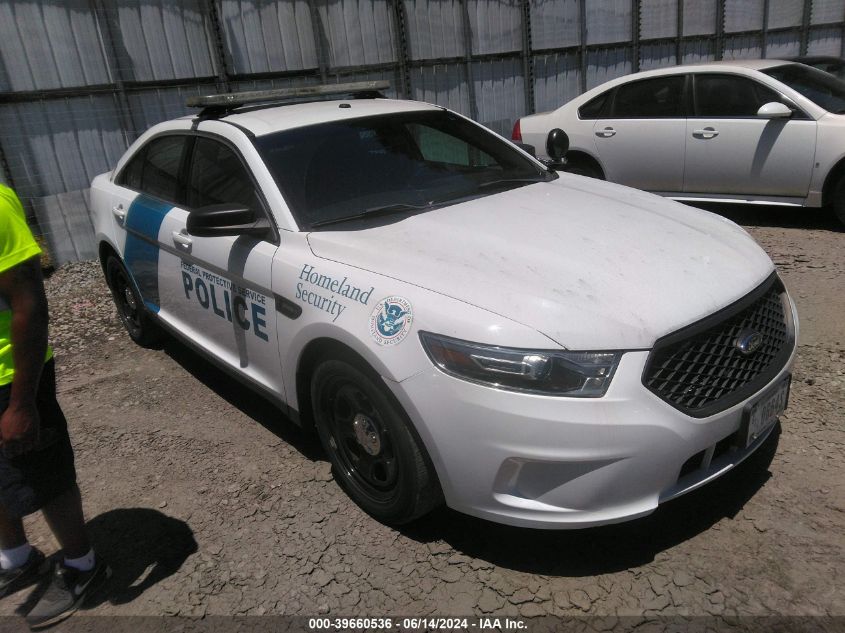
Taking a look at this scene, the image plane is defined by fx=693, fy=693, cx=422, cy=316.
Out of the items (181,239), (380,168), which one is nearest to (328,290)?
(380,168)

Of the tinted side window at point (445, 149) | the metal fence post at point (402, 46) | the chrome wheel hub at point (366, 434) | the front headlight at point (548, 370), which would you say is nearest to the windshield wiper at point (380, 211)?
the tinted side window at point (445, 149)

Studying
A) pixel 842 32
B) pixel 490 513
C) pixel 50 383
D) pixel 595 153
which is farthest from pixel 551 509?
pixel 842 32

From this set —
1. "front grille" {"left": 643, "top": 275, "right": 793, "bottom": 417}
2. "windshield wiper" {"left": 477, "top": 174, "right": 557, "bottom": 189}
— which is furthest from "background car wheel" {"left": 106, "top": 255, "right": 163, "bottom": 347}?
"front grille" {"left": 643, "top": 275, "right": 793, "bottom": 417}

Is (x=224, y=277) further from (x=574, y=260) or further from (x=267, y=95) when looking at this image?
(x=574, y=260)

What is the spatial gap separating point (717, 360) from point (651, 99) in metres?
5.22

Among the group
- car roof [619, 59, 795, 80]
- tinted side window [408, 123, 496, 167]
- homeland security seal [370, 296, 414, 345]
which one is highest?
car roof [619, 59, 795, 80]

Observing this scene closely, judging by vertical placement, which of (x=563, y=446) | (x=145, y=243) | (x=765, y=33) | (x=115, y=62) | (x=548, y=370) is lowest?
(x=563, y=446)

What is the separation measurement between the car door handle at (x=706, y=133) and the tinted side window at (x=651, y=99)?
0.28 metres

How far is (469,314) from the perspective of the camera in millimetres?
2369

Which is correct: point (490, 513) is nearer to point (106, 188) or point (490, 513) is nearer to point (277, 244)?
point (277, 244)

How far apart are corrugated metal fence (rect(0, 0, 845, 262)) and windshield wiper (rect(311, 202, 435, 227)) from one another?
198 inches

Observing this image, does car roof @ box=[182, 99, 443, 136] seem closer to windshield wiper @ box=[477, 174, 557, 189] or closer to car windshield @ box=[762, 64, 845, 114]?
windshield wiper @ box=[477, 174, 557, 189]

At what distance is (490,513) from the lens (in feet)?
8.01

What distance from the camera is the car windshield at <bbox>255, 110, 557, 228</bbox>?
3260mm
